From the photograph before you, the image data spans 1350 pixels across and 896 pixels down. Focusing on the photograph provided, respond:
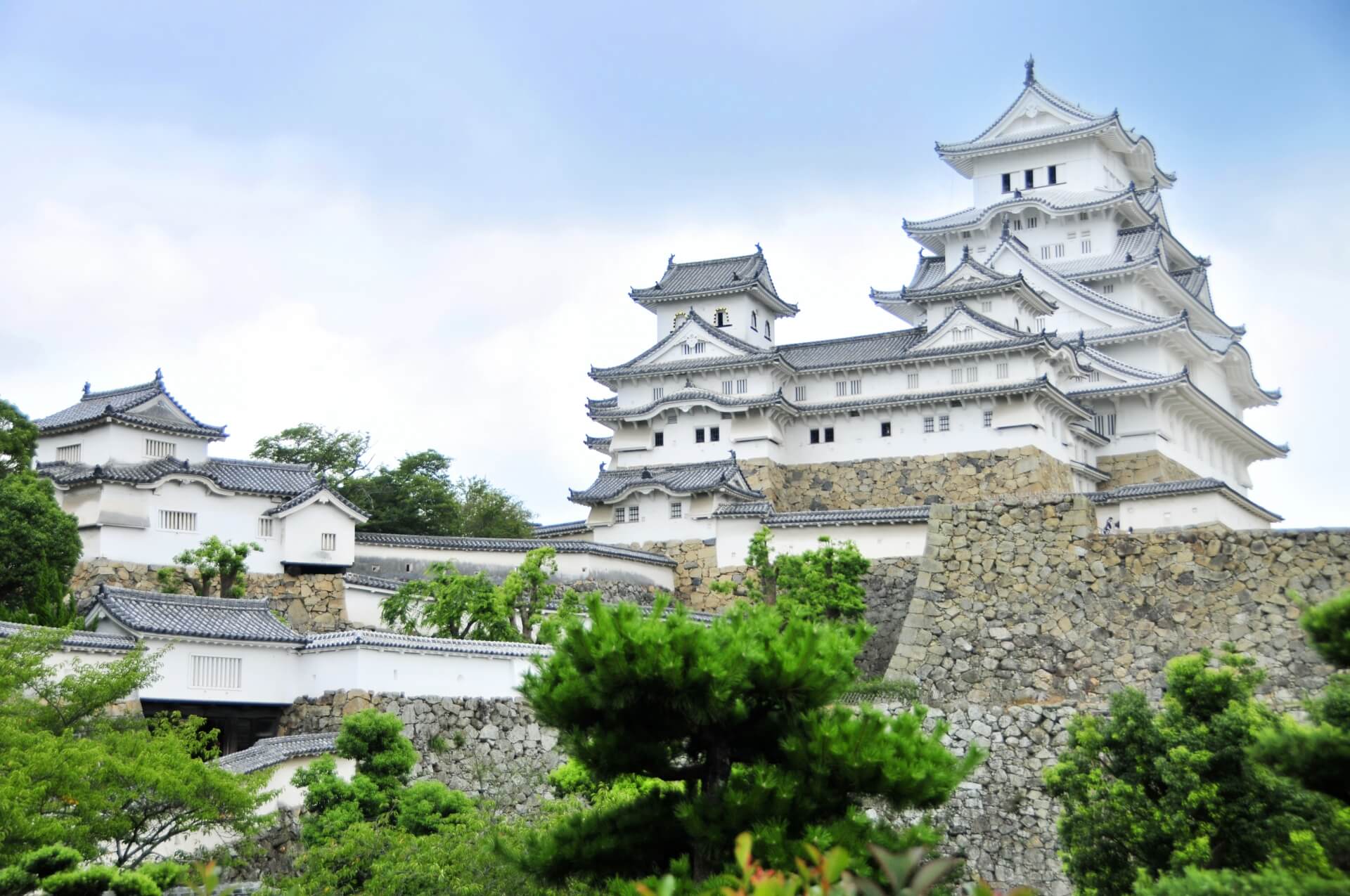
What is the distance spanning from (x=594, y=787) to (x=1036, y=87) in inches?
1366

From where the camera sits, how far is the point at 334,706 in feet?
80.8

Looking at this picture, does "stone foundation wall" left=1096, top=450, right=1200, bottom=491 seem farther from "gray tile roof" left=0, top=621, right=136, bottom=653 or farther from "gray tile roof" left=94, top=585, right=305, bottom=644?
"gray tile roof" left=0, top=621, right=136, bottom=653

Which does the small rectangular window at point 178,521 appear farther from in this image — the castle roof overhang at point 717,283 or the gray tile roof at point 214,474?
the castle roof overhang at point 717,283

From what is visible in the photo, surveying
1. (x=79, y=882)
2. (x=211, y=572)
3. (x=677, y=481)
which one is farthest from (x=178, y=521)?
(x=79, y=882)

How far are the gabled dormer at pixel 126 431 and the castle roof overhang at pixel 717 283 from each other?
15.9 m

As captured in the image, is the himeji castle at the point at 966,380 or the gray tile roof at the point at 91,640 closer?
the gray tile roof at the point at 91,640

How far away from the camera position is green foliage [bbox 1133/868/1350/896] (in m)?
11.0

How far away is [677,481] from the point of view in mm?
38312

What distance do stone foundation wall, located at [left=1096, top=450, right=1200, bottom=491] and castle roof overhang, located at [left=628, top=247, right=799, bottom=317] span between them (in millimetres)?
10192

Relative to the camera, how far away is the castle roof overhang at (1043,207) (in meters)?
46.3

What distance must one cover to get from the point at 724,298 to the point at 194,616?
22.3m

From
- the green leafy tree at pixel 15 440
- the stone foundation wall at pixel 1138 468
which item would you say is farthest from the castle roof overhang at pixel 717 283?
the green leafy tree at pixel 15 440

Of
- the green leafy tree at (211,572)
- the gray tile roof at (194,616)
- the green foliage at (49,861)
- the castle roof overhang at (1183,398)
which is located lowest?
the green foliage at (49,861)

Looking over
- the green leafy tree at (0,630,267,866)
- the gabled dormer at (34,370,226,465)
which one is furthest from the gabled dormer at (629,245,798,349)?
the green leafy tree at (0,630,267,866)
